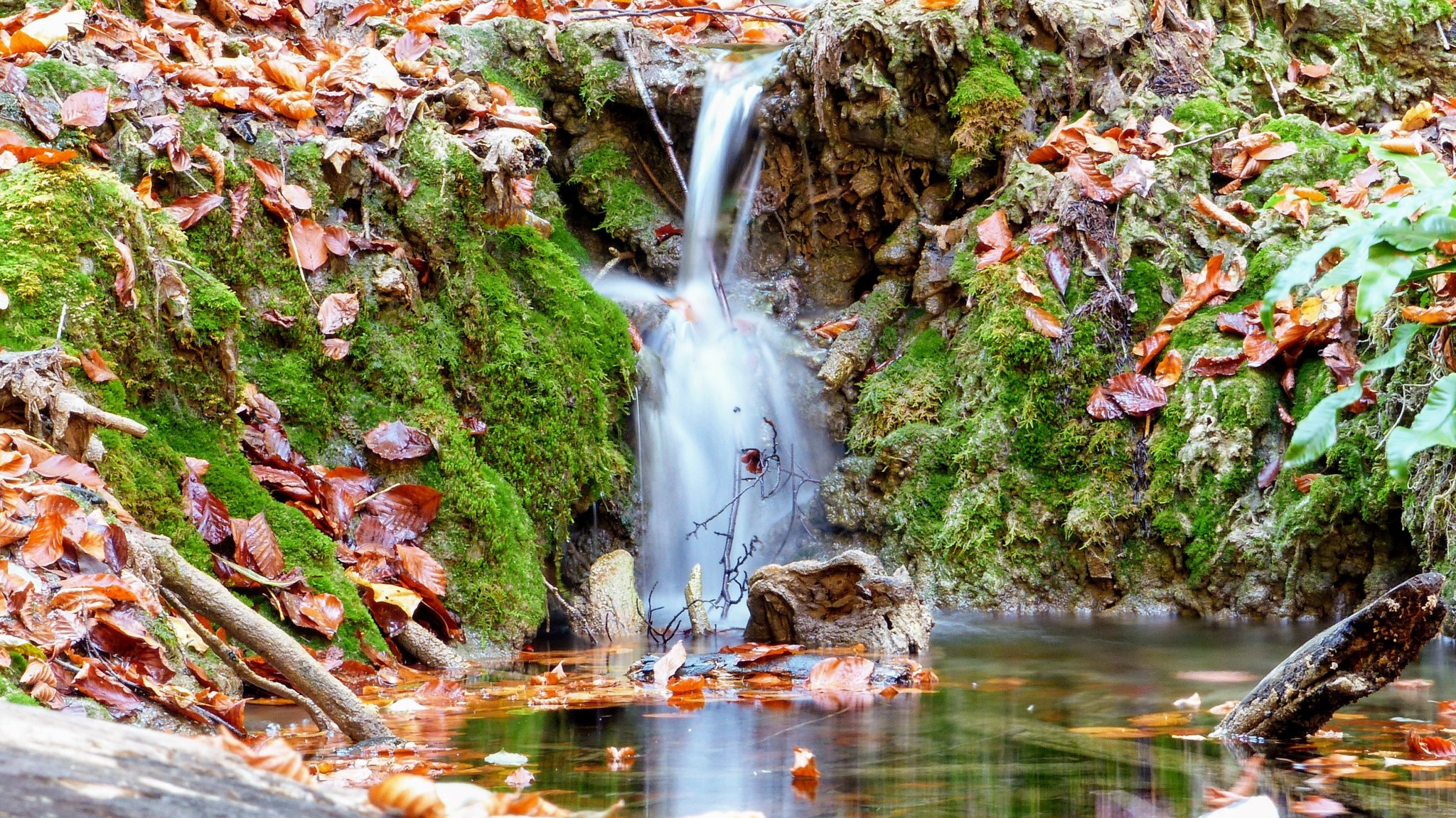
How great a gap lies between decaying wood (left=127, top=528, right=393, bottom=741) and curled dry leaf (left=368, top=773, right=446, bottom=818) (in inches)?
68.1

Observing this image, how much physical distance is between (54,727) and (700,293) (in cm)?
664

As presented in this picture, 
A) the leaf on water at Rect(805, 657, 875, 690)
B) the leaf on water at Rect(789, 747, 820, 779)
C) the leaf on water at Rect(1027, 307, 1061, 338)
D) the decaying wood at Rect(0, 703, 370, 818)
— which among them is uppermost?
the leaf on water at Rect(1027, 307, 1061, 338)

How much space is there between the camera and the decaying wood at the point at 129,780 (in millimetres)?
1214

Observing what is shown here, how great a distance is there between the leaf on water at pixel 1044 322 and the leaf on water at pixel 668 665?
127 inches

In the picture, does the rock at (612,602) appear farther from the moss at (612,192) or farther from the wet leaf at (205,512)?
the moss at (612,192)

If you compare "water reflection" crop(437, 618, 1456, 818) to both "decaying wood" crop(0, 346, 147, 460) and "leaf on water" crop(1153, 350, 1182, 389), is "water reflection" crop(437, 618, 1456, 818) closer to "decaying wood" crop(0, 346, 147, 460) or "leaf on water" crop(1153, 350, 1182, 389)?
"decaying wood" crop(0, 346, 147, 460)

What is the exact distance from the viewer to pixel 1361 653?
2.89m

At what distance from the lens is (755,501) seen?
23.4 ft

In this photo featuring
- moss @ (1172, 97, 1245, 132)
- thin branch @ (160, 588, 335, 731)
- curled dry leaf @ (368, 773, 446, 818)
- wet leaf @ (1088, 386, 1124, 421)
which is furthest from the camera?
moss @ (1172, 97, 1245, 132)

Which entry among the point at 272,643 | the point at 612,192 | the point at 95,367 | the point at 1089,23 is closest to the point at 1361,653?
the point at 272,643

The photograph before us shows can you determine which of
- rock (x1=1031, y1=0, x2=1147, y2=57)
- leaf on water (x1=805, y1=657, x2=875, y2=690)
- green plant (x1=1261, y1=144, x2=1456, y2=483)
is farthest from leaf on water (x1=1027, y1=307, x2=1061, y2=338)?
green plant (x1=1261, y1=144, x2=1456, y2=483)

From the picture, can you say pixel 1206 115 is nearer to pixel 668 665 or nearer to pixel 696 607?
pixel 696 607

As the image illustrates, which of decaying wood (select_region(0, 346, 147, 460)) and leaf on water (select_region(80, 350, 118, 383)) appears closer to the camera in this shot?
decaying wood (select_region(0, 346, 147, 460))

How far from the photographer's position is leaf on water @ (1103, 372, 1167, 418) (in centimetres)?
631
